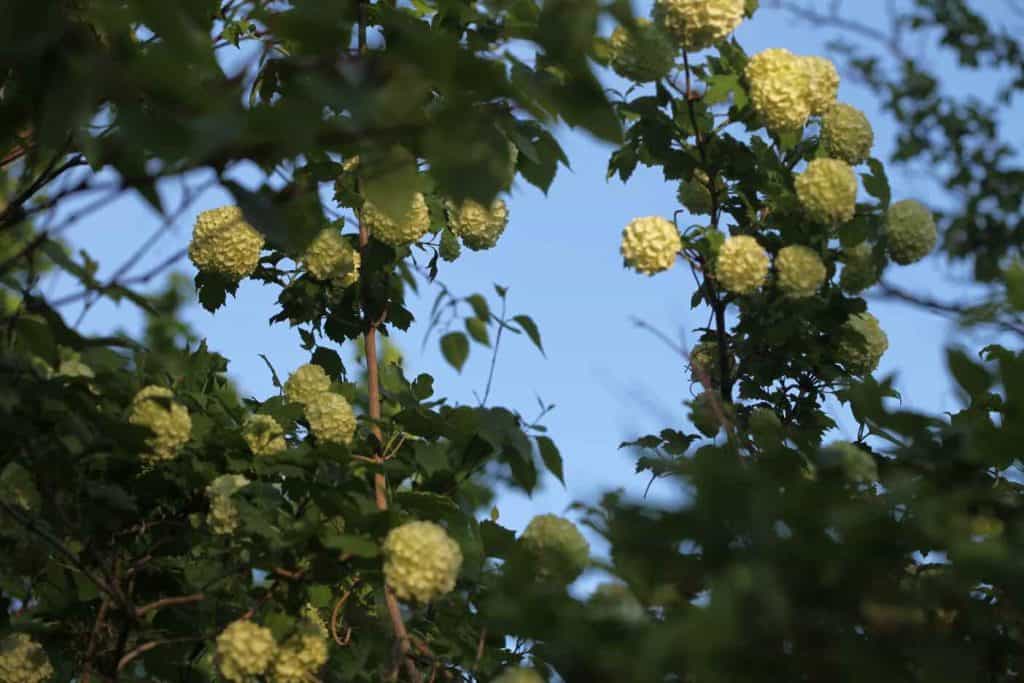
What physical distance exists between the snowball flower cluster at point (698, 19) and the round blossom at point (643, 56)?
0.03 meters

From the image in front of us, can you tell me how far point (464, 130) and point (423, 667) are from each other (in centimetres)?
157

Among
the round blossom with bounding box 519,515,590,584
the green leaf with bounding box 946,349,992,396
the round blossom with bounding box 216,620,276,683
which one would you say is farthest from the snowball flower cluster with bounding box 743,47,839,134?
the round blossom with bounding box 216,620,276,683

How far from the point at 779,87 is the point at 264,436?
1.39 m

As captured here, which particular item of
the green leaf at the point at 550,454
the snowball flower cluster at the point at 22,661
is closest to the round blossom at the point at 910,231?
the green leaf at the point at 550,454

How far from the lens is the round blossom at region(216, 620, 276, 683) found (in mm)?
2240

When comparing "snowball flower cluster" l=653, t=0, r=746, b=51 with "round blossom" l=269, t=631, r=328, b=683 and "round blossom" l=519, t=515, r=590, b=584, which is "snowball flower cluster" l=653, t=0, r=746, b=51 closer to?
"round blossom" l=519, t=515, r=590, b=584

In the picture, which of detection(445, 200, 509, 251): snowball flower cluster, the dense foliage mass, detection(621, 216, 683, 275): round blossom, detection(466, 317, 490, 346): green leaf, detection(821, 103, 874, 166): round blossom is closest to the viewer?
the dense foliage mass

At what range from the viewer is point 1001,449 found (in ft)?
6.11

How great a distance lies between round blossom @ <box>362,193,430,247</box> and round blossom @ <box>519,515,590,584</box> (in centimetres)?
A: 94

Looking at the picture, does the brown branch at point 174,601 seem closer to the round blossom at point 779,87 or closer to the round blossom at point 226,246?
the round blossom at point 226,246

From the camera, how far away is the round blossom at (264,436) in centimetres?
273

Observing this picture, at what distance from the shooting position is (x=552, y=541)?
2.30 m

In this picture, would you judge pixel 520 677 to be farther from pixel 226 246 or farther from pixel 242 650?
pixel 226 246

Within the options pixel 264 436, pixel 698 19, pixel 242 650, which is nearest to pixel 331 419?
pixel 264 436
